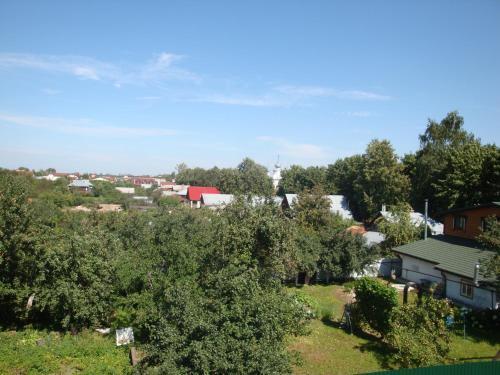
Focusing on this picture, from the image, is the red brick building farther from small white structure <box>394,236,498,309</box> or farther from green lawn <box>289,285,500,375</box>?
green lawn <box>289,285,500,375</box>

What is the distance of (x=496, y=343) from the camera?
15.5 m

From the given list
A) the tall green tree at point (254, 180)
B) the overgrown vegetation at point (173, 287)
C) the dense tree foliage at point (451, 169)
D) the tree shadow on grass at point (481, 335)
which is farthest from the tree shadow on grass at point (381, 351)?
the tall green tree at point (254, 180)

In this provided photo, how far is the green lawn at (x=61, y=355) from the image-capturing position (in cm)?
1196

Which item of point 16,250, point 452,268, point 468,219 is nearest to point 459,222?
point 468,219

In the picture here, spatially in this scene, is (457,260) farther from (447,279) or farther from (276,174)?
(276,174)

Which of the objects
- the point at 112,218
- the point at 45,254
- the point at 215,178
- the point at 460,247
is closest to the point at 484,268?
the point at 460,247

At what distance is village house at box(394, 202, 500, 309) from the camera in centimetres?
1958

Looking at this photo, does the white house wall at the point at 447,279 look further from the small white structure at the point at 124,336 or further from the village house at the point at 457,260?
the small white structure at the point at 124,336

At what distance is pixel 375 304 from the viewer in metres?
15.9

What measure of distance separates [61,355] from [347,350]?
10550mm

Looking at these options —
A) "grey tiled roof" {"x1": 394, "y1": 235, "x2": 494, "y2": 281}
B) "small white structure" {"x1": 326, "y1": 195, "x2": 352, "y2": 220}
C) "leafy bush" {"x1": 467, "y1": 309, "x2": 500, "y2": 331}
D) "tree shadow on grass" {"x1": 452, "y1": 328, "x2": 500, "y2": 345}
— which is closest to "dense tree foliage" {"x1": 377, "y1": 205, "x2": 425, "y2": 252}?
"grey tiled roof" {"x1": 394, "y1": 235, "x2": 494, "y2": 281}

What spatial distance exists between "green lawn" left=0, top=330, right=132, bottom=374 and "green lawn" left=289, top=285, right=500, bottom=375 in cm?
639

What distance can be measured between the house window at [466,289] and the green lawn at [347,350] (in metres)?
4.28

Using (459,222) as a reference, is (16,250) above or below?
below
